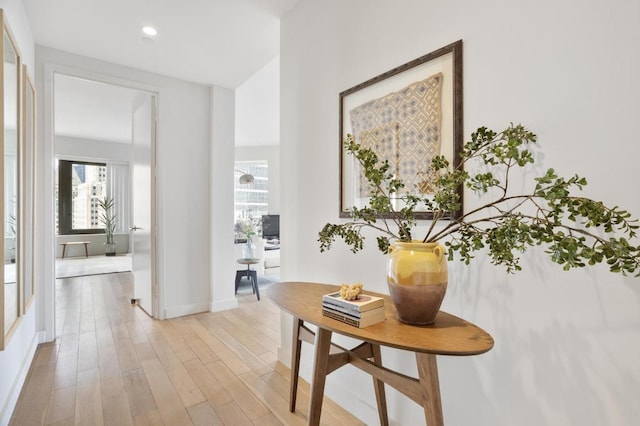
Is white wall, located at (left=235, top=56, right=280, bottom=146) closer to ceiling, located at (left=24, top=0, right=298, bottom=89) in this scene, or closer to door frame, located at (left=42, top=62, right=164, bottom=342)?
ceiling, located at (left=24, top=0, right=298, bottom=89)

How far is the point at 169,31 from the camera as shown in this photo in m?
2.64

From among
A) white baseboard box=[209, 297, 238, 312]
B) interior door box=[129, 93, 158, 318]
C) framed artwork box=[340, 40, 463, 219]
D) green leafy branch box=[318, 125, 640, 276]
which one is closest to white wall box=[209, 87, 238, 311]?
white baseboard box=[209, 297, 238, 312]

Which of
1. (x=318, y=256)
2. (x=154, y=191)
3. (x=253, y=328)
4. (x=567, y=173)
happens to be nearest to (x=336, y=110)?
(x=318, y=256)

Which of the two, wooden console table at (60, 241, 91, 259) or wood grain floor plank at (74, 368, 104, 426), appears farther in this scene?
wooden console table at (60, 241, 91, 259)

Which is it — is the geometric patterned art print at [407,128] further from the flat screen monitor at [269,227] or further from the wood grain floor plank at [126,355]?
the flat screen monitor at [269,227]

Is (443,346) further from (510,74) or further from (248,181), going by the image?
(248,181)

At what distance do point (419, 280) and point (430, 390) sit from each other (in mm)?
347

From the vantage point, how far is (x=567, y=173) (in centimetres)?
107

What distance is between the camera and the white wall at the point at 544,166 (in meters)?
0.96

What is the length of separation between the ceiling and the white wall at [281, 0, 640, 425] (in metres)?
1.20

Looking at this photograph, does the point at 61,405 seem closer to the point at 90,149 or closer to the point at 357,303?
the point at 357,303

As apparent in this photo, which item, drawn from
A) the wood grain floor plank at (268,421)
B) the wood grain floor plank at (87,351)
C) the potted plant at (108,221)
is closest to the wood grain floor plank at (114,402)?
the wood grain floor plank at (87,351)

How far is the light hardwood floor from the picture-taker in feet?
6.00

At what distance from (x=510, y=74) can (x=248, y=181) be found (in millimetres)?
6334
